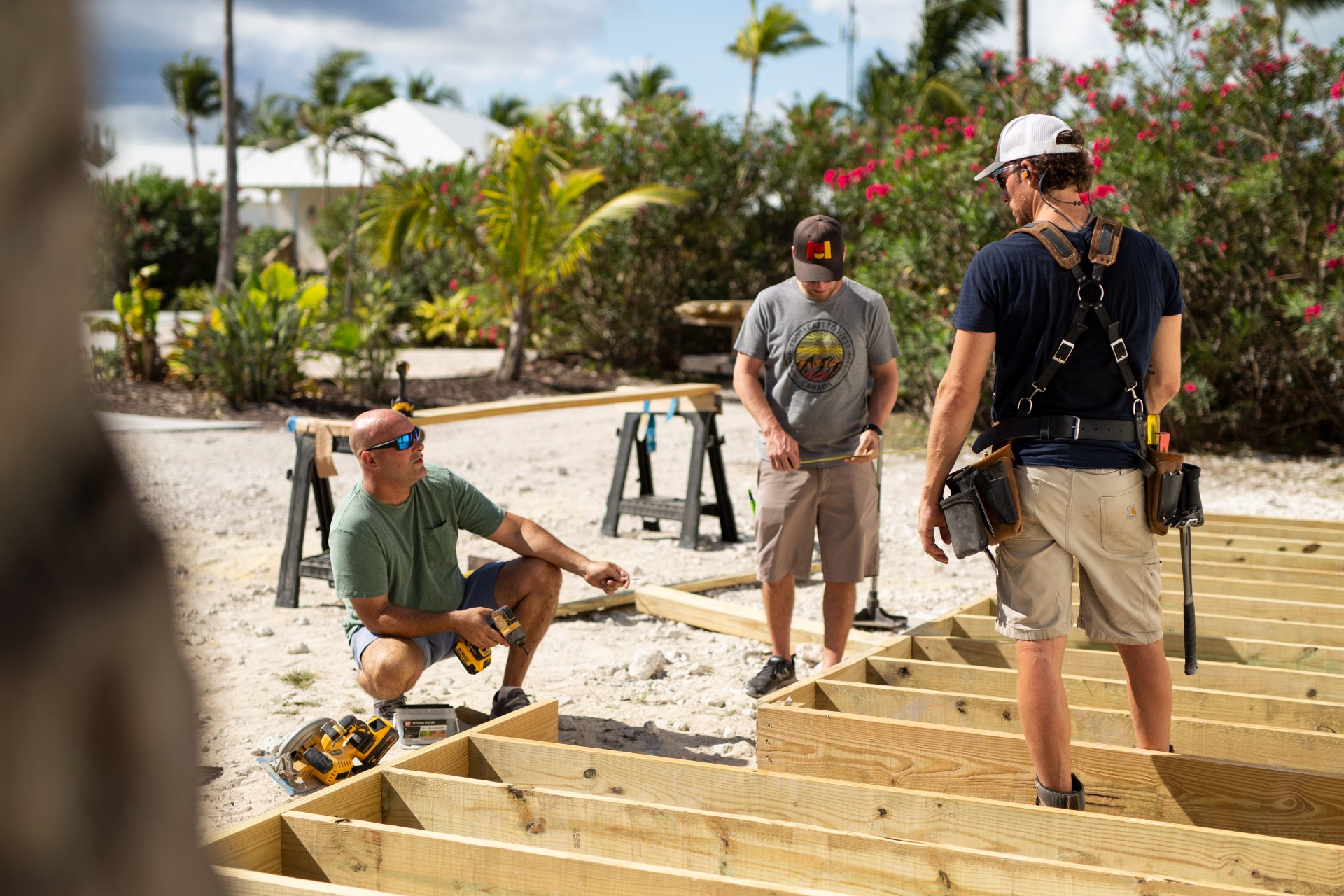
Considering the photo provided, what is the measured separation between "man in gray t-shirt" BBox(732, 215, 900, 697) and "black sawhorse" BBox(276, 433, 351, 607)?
2539 millimetres

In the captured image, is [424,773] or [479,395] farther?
[479,395]

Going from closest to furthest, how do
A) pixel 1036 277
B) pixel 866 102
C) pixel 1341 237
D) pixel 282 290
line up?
pixel 1036 277, pixel 1341 237, pixel 282 290, pixel 866 102

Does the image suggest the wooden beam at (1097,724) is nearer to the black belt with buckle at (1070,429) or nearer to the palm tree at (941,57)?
the black belt with buckle at (1070,429)

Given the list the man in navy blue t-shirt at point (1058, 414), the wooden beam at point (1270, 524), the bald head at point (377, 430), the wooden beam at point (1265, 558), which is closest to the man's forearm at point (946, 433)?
the man in navy blue t-shirt at point (1058, 414)

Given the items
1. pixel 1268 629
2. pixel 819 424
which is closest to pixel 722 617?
pixel 819 424

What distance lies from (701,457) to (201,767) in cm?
695

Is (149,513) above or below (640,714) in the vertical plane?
above

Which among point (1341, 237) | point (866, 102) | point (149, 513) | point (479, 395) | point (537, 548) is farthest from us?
point (866, 102)

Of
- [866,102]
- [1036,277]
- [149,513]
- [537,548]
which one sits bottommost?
[537,548]

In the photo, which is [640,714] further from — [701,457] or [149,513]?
[149,513]

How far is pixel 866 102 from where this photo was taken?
2830 cm

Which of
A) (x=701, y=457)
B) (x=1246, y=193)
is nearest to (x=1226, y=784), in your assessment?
(x=701, y=457)

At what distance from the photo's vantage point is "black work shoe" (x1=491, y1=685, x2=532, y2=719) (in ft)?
13.6

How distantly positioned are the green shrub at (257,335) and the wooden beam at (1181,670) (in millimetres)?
9734
